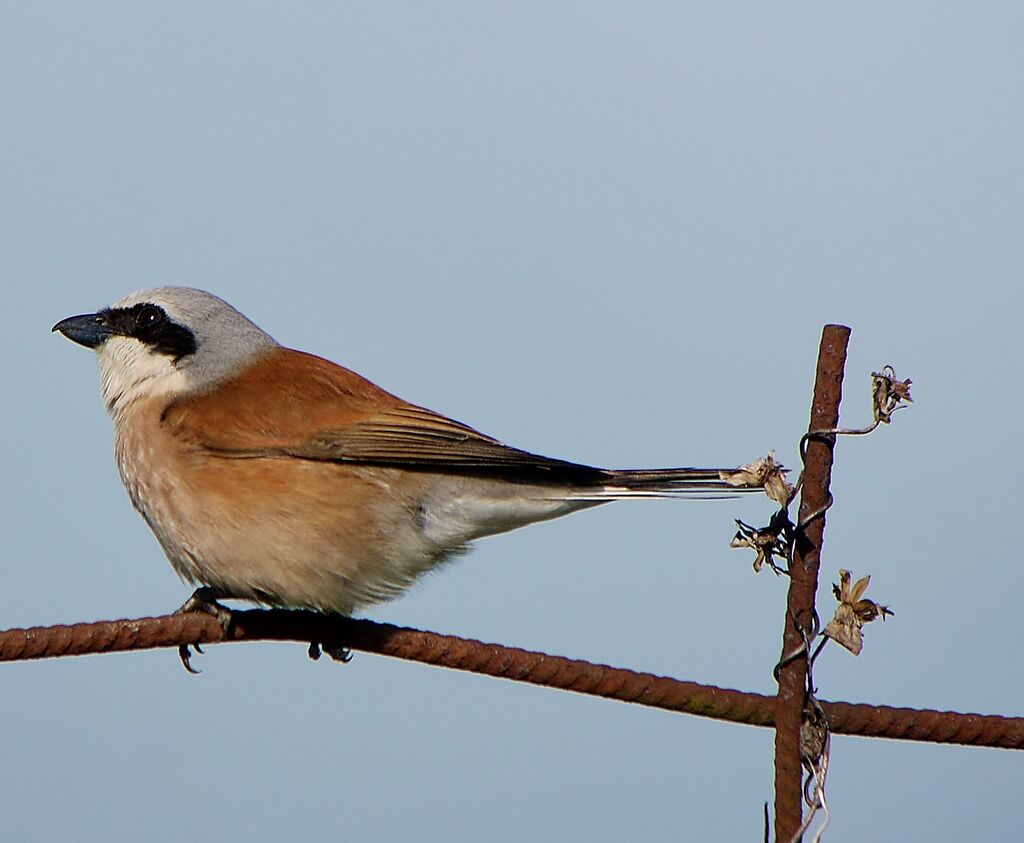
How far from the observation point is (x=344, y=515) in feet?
12.2

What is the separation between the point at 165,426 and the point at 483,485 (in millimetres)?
1032

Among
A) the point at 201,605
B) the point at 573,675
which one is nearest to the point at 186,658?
the point at 201,605

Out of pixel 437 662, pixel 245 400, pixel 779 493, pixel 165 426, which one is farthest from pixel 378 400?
pixel 779 493

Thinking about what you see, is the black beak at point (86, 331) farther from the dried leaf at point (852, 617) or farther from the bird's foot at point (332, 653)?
the dried leaf at point (852, 617)

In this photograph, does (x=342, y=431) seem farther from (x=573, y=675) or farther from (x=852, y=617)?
(x=852, y=617)

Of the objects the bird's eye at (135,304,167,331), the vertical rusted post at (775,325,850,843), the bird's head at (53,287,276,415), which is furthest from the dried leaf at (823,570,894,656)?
the bird's eye at (135,304,167,331)

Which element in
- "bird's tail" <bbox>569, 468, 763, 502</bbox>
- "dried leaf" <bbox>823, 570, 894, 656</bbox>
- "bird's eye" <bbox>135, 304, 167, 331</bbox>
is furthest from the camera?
"bird's eye" <bbox>135, 304, 167, 331</bbox>

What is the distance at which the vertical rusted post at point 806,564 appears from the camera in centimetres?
202

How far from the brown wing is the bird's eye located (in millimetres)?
518

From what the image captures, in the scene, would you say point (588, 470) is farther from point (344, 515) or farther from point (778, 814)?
point (778, 814)

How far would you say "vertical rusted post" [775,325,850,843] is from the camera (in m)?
2.02

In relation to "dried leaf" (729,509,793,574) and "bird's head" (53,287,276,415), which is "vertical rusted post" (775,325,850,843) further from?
"bird's head" (53,287,276,415)

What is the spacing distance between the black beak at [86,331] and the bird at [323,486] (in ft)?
1.70

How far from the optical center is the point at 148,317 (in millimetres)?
4559
